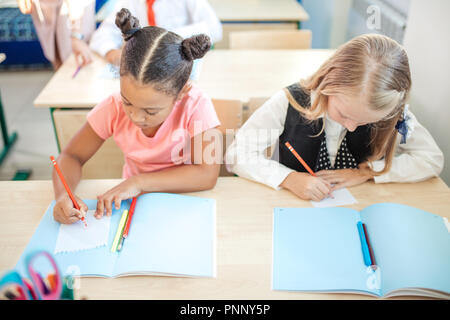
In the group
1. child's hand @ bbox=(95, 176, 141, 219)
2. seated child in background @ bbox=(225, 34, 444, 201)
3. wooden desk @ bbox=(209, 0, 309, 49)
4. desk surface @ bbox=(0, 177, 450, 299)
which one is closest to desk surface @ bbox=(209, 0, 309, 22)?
wooden desk @ bbox=(209, 0, 309, 49)

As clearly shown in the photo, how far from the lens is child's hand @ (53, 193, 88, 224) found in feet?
3.14

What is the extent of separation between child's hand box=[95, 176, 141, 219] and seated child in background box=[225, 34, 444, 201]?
12.4 inches

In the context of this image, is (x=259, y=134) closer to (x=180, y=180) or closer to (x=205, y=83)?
(x=180, y=180)

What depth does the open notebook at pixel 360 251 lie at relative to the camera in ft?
2.66

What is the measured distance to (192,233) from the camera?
938 mm

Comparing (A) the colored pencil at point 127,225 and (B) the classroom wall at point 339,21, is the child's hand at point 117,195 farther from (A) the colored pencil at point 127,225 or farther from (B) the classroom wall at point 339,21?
(B) the classroom wall at point 339,21

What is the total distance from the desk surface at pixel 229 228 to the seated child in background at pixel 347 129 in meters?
0.05

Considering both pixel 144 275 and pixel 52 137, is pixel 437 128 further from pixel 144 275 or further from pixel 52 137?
pixel 52 137

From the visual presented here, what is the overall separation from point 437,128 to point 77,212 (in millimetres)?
1193

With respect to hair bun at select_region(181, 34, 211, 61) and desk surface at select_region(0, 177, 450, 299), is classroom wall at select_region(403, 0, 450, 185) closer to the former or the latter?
desk surface at select_region(0, 177, 450, 299)

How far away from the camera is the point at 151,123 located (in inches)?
41.3

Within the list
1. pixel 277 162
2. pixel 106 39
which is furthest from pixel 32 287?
pixel 106 39

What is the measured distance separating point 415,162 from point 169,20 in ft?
5.03

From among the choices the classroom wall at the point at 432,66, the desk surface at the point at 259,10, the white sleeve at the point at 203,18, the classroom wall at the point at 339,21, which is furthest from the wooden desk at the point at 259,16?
the classroom wall at the point at 432,66
